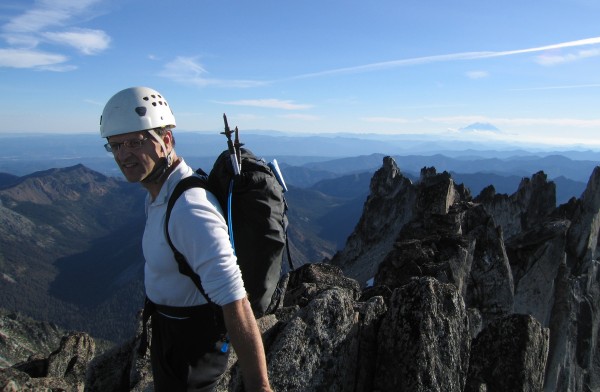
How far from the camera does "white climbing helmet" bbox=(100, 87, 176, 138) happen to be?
25.8 feet

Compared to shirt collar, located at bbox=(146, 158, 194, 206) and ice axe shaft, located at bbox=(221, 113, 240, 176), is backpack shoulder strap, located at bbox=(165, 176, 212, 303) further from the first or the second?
ice axe shaft, located at bbox=(221, 113, 240, 176)

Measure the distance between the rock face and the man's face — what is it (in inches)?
228

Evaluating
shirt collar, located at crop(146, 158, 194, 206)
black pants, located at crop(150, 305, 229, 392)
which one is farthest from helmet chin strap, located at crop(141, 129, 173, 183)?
black pants, located at crop(150, 305, 229, 392)

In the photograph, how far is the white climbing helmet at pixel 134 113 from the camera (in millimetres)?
7871

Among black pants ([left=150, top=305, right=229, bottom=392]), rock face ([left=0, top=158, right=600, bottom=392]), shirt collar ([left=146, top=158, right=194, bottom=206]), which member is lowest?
rock face ([left=0, top=158, right=600, bottom=392])

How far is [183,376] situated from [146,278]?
2.03 meters

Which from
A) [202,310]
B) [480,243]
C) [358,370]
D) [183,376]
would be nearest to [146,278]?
[202,310]

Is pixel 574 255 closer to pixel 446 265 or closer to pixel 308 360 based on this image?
pixel 446 265

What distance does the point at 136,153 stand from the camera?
778cm

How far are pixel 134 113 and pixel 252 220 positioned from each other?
2.99m

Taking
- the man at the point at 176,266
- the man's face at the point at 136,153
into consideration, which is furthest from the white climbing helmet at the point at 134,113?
the man's face at the point at 136,153

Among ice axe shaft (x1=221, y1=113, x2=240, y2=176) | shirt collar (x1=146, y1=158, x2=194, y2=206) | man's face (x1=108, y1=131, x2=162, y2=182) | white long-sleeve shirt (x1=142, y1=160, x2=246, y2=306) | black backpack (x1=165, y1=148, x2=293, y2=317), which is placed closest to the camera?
white long-sleeve shirt (x1=142, y1=160, x2=246, y2=306)

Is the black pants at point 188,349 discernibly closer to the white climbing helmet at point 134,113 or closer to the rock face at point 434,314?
the rock face at point 434,314

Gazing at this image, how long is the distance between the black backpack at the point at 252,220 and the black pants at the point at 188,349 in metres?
1.06
